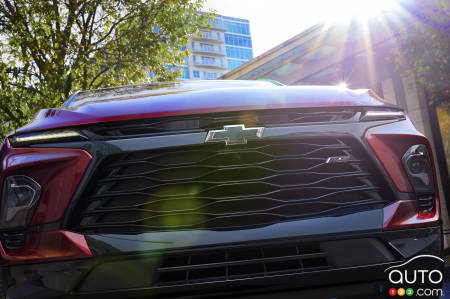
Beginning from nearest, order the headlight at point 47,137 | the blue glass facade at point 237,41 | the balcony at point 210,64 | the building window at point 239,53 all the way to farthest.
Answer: the headlight at point 47,137 < the balcony at point 210,64 < the blue glass facade at point 237,41 < the building window at point 239,53

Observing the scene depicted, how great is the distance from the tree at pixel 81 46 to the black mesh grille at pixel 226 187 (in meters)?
8.98

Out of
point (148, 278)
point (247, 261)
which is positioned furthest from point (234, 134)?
point (148, 278)

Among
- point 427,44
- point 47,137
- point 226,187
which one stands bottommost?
point 226,187

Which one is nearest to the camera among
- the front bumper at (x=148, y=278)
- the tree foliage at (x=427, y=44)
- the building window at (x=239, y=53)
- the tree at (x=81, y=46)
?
the front bumper at (x=148, y=278)

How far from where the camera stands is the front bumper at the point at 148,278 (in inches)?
60.0

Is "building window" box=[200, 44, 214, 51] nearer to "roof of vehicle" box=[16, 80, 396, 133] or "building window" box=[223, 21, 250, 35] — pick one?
"building window" box=[223, 21, 250, 35]

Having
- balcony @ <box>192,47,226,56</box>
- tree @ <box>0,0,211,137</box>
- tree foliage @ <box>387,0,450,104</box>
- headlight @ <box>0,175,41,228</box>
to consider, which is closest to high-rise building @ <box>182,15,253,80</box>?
balcony @ <box>192,47,226,56</box>

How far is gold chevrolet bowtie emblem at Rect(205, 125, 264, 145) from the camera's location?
1.66 metres

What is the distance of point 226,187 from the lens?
1.67 metres

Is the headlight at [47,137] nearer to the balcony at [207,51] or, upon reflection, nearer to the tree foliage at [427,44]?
the tree foliage at [427,44]

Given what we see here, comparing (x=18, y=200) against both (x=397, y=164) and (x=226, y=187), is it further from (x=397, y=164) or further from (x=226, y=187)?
(x=397, y=164)

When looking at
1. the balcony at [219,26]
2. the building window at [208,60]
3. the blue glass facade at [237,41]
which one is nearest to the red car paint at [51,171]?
the building window at [208,60]

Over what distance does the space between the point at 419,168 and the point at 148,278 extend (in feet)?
3.68

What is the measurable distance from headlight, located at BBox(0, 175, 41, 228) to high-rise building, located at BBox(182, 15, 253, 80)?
83.4 meters
